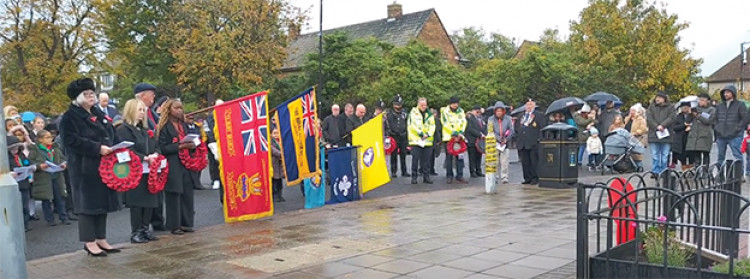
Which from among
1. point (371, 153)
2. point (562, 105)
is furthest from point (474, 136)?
point (371, 153)

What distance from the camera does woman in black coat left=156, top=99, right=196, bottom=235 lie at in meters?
7.77

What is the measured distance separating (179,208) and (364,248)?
266 cm

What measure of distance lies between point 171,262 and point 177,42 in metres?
28.5

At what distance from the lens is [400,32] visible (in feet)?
156

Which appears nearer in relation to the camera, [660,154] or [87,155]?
[87,155]

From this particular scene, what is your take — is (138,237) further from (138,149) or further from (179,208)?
(138,149)

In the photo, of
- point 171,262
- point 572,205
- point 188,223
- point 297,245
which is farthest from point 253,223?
point 572,205

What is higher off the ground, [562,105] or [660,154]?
[562,105]

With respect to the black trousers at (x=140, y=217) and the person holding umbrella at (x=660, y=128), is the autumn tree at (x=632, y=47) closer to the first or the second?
the person holding umbrella at (x=660, y=128)

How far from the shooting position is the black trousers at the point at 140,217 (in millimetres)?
7535

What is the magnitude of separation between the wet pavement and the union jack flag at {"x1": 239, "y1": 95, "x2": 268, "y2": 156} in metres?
1.06

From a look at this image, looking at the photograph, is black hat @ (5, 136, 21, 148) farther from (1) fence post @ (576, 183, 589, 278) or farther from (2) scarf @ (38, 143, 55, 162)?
(1) fence post @ (576, 183, 589, 278)

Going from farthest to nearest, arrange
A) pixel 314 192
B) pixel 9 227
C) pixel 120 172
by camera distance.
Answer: pixel 314 192 → pixel 120 172 → pixel 9 227

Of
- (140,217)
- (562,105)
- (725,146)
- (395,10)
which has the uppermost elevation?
(395,10)
